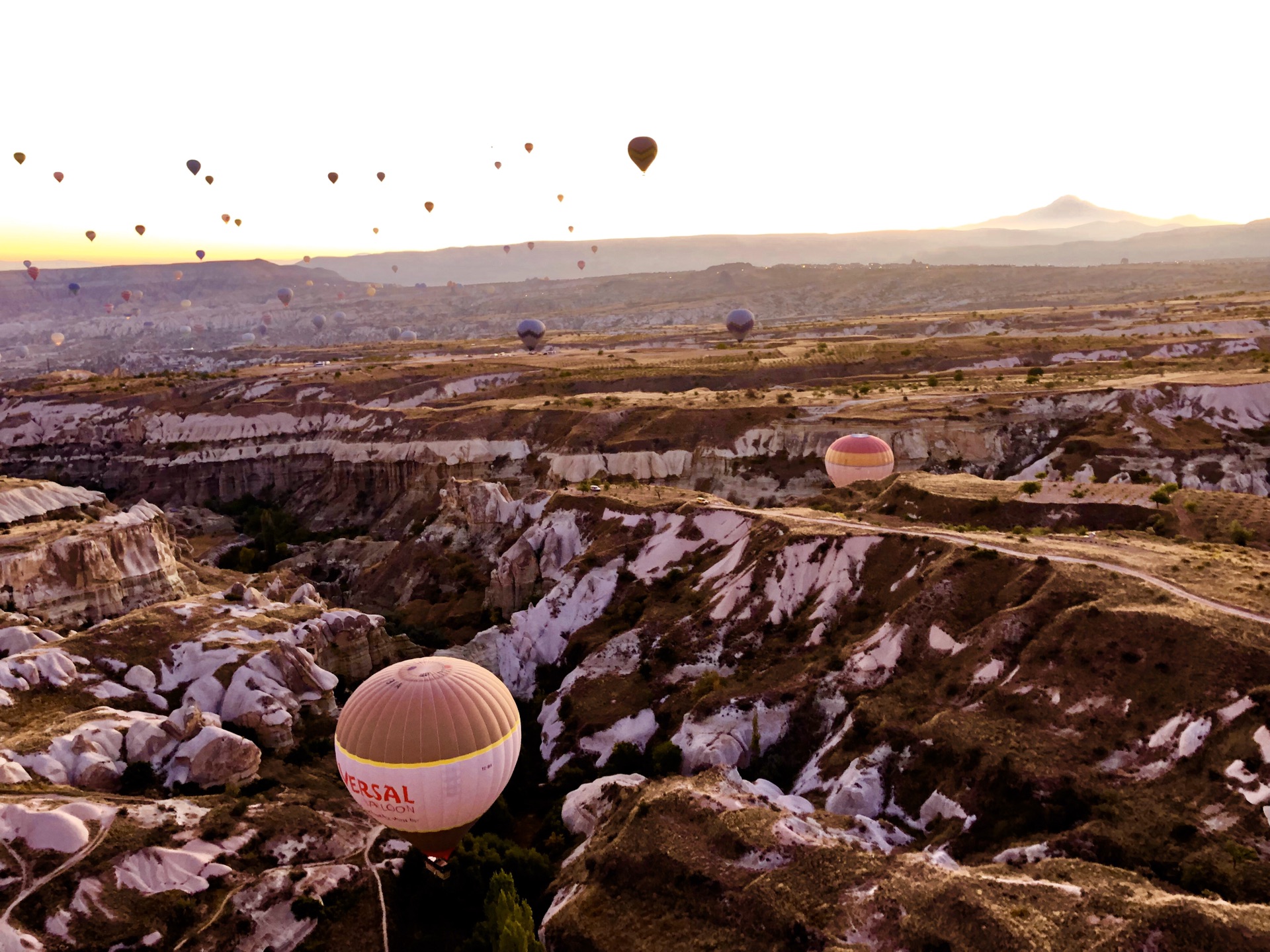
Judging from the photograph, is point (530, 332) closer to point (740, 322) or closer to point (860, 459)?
point (740, 322)

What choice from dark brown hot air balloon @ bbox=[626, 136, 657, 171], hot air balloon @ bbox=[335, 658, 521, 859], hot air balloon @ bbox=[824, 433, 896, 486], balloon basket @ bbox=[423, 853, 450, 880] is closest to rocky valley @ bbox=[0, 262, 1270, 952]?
balloon basket @ bbox=[423, 853, 450, 880]

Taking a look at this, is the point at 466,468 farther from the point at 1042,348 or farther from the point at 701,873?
the point at 1042,348

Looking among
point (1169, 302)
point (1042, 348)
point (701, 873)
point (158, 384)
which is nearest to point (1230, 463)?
point (1042, 348)

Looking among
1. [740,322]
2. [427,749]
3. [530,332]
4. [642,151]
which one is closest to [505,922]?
[427,749]

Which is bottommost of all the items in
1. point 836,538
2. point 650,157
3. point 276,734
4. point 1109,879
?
point 276,734

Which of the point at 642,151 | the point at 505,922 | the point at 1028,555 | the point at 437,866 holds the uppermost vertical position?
the point at 642,151

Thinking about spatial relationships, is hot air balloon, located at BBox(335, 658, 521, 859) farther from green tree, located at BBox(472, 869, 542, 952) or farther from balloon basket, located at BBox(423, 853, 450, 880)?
green tree, located at BBox(472, 869, 542, 952)

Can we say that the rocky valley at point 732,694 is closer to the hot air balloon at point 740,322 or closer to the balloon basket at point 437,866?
the balloon basket at point 437,866
